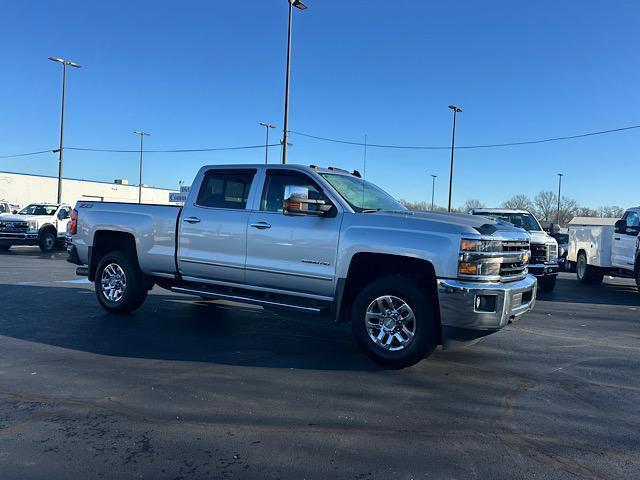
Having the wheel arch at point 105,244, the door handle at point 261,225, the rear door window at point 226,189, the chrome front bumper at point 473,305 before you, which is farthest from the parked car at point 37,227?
the chrome front bumper at point 473,305

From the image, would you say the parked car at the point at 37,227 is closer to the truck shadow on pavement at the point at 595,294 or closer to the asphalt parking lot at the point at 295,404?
the asphalt parking lot at the point at 295,404

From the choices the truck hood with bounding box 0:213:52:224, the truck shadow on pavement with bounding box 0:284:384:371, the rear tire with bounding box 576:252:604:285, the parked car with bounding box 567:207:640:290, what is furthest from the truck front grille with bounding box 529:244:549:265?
the truck hood with bounding box 0:213:52:224

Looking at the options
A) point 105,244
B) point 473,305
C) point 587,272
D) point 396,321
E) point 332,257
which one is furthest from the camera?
point 587,272

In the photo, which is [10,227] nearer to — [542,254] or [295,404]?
[542,254]

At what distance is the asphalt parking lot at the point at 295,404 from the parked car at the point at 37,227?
1452 centimetres

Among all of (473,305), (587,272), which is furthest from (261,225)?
(587,272)

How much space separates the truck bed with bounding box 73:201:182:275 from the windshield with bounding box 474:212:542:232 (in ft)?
29.1

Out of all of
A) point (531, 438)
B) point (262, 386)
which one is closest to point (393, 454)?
point (531, 438)

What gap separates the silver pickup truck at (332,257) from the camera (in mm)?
5387

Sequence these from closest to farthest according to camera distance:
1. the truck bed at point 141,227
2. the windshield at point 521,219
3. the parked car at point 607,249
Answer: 1. the truck bed at point 141,227
2. the parked car at point 607,249
3. the windshield at point 521,219

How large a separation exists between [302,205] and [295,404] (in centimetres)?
218

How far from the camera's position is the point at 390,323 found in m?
5.68

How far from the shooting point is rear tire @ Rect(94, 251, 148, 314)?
7.94 m

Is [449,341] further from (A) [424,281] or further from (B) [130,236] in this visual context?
(B) [130,236]
